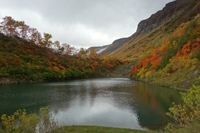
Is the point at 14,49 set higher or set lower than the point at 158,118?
higher

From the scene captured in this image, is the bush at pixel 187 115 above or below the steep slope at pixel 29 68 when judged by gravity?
below

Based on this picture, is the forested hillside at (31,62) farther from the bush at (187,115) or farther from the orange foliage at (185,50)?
the bush at (187,115)

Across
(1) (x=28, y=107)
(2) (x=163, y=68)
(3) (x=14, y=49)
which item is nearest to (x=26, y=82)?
(3) (x=14, y=49)

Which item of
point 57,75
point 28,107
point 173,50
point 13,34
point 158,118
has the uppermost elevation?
point 13,34

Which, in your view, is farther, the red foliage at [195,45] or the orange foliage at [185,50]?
the orange foliage at [185,50]

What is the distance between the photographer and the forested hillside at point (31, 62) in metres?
83.2

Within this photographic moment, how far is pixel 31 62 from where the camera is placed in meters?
100

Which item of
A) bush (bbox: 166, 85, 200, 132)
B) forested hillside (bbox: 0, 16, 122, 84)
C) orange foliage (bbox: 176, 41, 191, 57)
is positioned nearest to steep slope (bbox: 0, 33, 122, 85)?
forested hillside (bbox: 0, 16, 122, 84)

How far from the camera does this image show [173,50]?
91.9 metres

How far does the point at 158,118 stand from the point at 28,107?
78.2ft

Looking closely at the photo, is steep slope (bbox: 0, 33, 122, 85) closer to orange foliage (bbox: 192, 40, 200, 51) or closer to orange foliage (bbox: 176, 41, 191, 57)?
orange foliage (bbox: 176, 41, 191, 57)

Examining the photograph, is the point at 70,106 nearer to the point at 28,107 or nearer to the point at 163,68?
the point at 28,107

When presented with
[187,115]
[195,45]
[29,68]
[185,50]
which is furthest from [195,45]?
[29,68]

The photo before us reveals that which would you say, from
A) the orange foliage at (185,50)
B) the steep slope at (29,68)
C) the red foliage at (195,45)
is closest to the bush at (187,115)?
the red foliage at (195,45)
